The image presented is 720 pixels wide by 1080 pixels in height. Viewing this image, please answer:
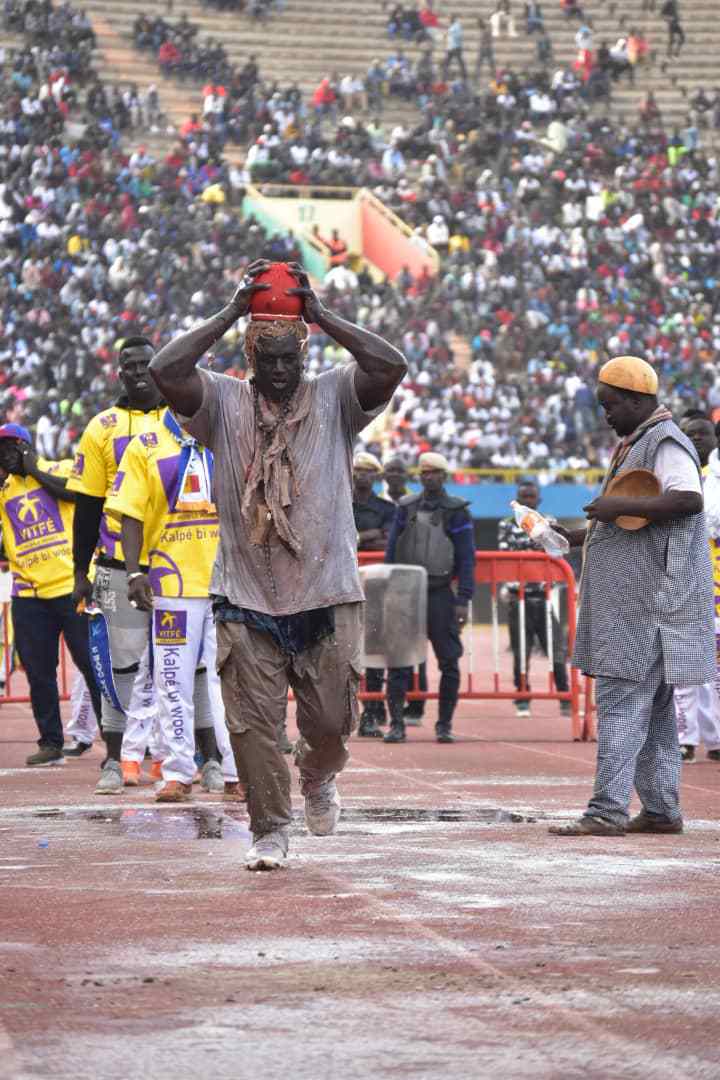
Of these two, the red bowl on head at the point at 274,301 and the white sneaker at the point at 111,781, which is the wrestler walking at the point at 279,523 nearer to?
the red bowl on head at the point at 274,301

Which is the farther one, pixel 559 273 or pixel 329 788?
pixel 559 273

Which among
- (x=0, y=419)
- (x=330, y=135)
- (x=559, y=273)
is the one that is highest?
(x=330, y=135)

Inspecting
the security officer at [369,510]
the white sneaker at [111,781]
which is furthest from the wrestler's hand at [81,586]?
the security officer at [369,510]

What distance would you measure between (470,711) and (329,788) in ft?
30.4

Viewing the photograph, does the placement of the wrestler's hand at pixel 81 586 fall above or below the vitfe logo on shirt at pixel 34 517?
below

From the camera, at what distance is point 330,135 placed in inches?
1623

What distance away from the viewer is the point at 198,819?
26.6ft

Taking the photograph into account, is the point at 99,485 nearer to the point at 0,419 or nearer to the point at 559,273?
the point at 0,419

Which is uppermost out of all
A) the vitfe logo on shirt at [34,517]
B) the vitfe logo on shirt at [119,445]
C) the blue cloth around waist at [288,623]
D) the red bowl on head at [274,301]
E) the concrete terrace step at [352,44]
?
the concrete terrace step at [352,44]

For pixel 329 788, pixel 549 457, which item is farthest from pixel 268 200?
pixel 329 788

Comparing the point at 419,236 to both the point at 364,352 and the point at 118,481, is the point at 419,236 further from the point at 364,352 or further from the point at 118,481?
the point at 364,352

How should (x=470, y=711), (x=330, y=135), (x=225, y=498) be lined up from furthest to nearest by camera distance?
(x=330, y=135), (x=470, y=711), (x=225, y=498)

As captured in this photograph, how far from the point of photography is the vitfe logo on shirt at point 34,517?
11414 millimetres

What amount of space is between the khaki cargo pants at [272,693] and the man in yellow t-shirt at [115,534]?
2675 mm
